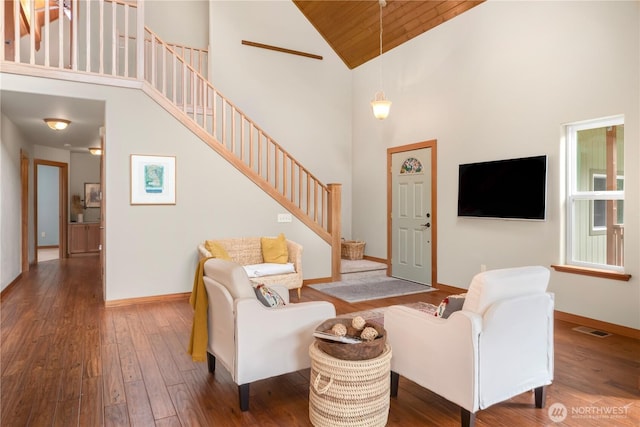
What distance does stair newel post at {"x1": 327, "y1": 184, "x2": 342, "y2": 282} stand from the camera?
6.19m

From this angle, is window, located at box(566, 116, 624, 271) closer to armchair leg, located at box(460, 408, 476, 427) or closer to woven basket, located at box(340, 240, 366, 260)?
armchair leg, located at box(460, 408, 476, 427)

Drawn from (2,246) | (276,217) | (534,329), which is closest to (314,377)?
(534,329)

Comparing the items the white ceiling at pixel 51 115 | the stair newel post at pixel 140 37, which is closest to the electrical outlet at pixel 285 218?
the stair newel post at pixel 140 37

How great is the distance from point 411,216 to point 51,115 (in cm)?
545

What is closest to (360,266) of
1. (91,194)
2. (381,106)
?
(381,106)

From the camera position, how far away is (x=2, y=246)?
17.2ft

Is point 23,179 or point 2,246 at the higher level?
point 23,179

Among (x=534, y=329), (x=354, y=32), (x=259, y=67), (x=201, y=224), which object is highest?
(x=354, y=32)

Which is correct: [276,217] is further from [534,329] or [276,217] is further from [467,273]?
[534,329]

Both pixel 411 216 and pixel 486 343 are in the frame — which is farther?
pixel 411 216

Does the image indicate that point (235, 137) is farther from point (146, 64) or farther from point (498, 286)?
point (498, 286)

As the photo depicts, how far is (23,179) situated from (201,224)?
3.78 m

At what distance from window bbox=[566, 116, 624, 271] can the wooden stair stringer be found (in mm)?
3289

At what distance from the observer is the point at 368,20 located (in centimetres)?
662
